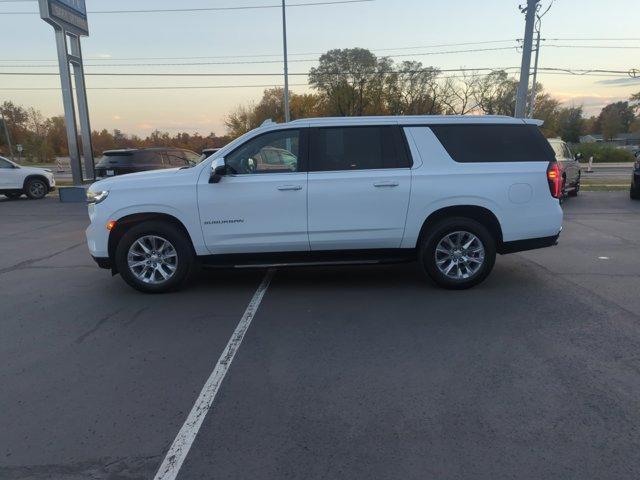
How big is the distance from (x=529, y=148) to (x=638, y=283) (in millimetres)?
2176

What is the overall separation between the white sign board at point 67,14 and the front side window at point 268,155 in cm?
1430

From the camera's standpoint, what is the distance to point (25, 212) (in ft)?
49.0

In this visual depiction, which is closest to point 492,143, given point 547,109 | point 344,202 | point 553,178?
point 553,178

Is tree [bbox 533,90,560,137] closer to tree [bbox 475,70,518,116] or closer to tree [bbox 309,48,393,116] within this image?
tree [bbox 475,70,518,116]

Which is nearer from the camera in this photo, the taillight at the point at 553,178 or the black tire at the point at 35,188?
the taillight at the point at 553,178

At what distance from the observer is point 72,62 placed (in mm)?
17906

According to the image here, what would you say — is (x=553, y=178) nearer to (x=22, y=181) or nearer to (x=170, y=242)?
(x=170, y=242)

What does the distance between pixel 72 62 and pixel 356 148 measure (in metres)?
16.1

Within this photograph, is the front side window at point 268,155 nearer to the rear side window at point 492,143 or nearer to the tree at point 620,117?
the rear side window at point 492,143

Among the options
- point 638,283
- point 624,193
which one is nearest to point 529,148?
point 638,283

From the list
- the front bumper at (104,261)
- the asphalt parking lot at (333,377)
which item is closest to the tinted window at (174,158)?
the asphalt parking lot at (333,377)

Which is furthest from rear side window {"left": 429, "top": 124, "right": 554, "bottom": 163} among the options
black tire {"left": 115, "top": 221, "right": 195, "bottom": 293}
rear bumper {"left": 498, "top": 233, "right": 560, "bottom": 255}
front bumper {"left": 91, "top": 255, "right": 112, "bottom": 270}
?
front bumper {"left": 91, "top": 255, "right": 112, "bottom": 270}

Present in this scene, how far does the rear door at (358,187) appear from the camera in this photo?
570 cm

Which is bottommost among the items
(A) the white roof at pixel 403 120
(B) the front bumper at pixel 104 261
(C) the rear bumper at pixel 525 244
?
(B) the front bumper at pixel 104 261
